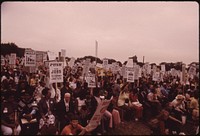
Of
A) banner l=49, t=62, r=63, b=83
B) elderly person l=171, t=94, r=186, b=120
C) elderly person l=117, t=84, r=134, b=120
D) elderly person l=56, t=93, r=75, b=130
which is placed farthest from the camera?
elderly person l=117, t=84, r=134, b=120

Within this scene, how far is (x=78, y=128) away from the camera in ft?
23.3

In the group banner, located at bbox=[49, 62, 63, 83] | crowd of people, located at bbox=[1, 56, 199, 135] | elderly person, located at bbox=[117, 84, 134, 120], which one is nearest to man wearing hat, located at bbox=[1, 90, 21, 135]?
crowd of people, located at bbox=[1, 56, 199, 135]

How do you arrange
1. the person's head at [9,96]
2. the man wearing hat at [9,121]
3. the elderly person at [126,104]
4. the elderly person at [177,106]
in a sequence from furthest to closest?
the elderly person at [126,104] → the elderly person at [177,106] → the person's head at [9,96] → the man wearing hat at [9,121]

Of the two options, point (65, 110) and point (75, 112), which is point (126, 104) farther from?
point (65, 110)

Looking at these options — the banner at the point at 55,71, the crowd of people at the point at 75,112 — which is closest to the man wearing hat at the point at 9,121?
the crowd of people at the point at 75,112

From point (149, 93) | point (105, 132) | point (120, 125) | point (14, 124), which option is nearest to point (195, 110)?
point (149, 93)

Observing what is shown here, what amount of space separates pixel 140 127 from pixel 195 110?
7.48ft

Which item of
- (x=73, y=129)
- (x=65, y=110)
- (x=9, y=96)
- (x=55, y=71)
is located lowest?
(x=73, y=129)

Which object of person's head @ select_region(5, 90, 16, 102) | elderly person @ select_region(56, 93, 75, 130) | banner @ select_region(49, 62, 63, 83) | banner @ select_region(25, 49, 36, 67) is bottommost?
elderly person @ select_region(56, 93, 75, 130)

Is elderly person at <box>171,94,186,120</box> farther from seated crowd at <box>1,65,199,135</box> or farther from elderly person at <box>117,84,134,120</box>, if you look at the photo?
elderly person at <box>117,84,134,120</box>

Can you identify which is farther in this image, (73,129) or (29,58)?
(29,58)

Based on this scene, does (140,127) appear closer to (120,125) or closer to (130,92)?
(120,125)

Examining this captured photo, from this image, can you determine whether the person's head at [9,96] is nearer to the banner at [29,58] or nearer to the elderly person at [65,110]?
the elderly person at [65,110]

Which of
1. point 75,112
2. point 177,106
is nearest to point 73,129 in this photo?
point 75,112
